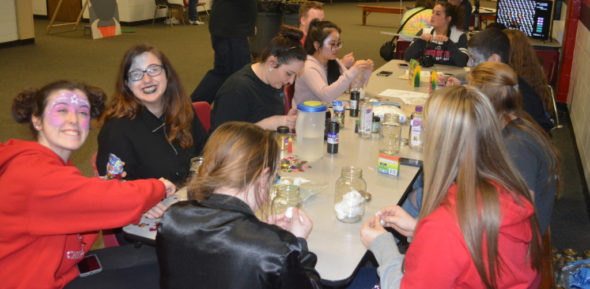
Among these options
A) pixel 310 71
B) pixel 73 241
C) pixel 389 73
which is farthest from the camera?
pixel 389 73

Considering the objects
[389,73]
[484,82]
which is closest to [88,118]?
[484,82]

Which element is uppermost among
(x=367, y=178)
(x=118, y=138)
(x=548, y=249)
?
(x=118, y=138)

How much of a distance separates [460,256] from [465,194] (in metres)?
0.17

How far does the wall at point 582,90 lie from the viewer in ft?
15.0

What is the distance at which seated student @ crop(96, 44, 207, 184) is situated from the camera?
2.43 meters

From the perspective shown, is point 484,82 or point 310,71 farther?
point 310,71

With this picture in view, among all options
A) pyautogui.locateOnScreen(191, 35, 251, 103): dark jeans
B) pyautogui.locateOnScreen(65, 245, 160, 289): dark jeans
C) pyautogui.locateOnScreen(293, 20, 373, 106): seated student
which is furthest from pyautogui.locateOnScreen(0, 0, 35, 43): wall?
pyautogui.locateOnScreen(65, 245, 160, 289): dark jeans

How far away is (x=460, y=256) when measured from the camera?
1432 millimetres

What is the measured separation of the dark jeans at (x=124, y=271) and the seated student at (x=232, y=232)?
22.9 inches

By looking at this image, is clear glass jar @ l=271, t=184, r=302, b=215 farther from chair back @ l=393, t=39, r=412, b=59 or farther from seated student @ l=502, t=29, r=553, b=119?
chair back @ l=393, t=39, r=412, b=59

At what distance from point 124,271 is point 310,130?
1180 mm

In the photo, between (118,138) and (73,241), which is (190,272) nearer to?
(73,241)

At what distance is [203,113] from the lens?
10.3 feet

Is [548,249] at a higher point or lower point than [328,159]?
lower
